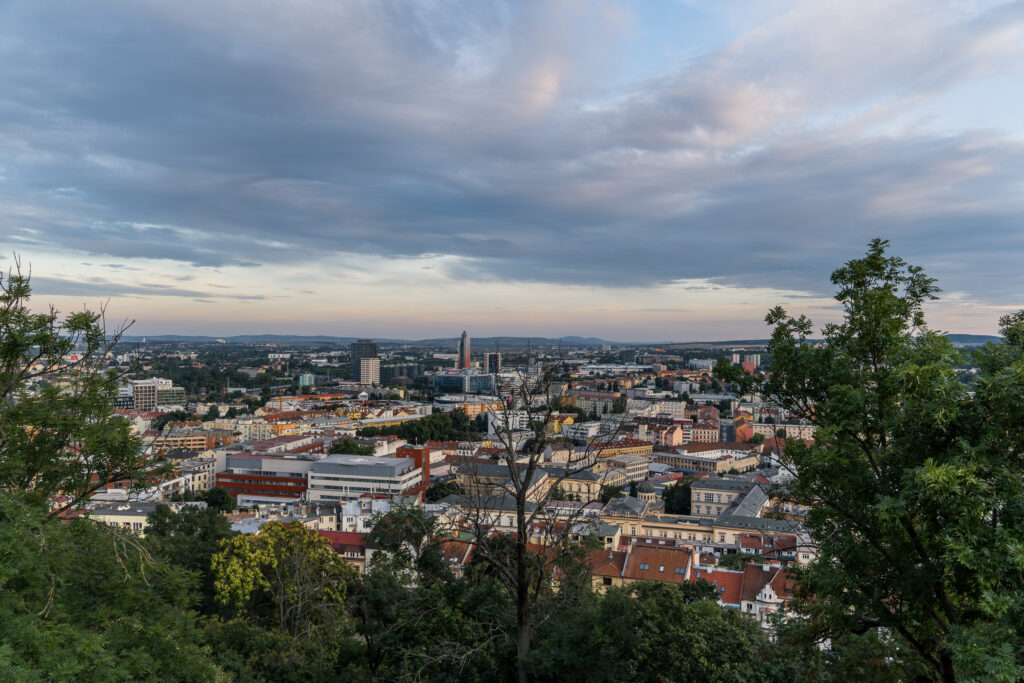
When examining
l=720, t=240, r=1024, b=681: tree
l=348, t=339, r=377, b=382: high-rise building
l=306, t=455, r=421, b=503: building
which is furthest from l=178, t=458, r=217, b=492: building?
l=348, t=339, r=377, b=382: high-rise building

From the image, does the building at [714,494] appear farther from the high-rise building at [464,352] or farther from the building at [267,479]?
the high-rise building at [464,352]

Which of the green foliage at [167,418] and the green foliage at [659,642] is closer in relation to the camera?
the green foliage at [659,642]

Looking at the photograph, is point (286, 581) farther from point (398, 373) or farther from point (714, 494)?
point (398, 373)

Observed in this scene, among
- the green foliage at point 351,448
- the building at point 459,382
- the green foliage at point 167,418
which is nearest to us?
the green foliage at point 351,448

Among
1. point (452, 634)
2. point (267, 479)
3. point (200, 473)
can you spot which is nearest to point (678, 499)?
point (267, 479)

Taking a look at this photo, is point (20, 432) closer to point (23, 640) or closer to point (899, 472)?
point (23, 640)

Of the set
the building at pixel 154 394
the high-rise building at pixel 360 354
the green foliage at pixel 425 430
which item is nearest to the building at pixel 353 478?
the green foliage at pixel 425 430

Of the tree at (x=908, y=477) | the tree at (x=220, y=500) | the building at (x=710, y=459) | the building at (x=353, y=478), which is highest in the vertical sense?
the tree at (x=908, y=477)

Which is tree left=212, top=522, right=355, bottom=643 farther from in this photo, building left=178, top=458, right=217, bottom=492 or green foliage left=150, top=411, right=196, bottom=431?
green foliage left=150, top=411, right=196, bottom=431

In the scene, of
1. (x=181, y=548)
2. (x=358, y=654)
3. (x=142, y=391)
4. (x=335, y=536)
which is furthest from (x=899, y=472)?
(x=142, y=391)
